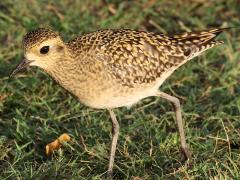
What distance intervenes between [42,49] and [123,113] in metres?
1.59

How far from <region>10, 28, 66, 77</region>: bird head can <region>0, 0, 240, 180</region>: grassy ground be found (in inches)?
36.1

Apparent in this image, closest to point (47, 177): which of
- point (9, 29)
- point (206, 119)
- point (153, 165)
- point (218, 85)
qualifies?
point (153, 165)

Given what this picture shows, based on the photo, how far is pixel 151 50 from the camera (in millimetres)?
5883

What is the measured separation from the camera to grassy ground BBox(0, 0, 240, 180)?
5.65m

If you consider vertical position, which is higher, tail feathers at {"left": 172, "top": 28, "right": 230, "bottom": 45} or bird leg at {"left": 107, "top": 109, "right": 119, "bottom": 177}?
tail feathers at {"left": 172, "top": 28, "right": 230, "bottom": 45}

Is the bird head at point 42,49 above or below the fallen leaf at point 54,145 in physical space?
above

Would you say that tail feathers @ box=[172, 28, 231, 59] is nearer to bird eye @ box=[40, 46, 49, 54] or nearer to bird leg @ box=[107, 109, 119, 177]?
bird leg @ box=[107, 109, 119, 177]

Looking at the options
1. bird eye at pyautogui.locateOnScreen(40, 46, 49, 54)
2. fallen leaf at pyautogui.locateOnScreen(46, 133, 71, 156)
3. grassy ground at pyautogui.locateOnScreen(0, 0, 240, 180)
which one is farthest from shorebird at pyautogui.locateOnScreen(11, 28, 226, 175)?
fallen leaf at pyautogui.locateOnScreen(46, 133, 71, 156)

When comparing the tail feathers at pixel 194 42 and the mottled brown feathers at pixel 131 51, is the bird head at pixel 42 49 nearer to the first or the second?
the mottled brown feathers at pixel 131 51

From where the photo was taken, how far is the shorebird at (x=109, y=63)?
17.9 feet

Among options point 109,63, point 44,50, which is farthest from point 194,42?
point 44,50

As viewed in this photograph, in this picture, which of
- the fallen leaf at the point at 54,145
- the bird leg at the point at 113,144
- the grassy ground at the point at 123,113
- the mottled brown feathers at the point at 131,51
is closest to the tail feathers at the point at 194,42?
the mottled brown feathers at the point at 131,51

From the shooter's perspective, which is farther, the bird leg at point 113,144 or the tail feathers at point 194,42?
the tail feathers at point 194,42

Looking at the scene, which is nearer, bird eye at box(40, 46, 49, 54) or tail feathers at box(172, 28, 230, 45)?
bird eye at box(40, 46, 49, 54)
